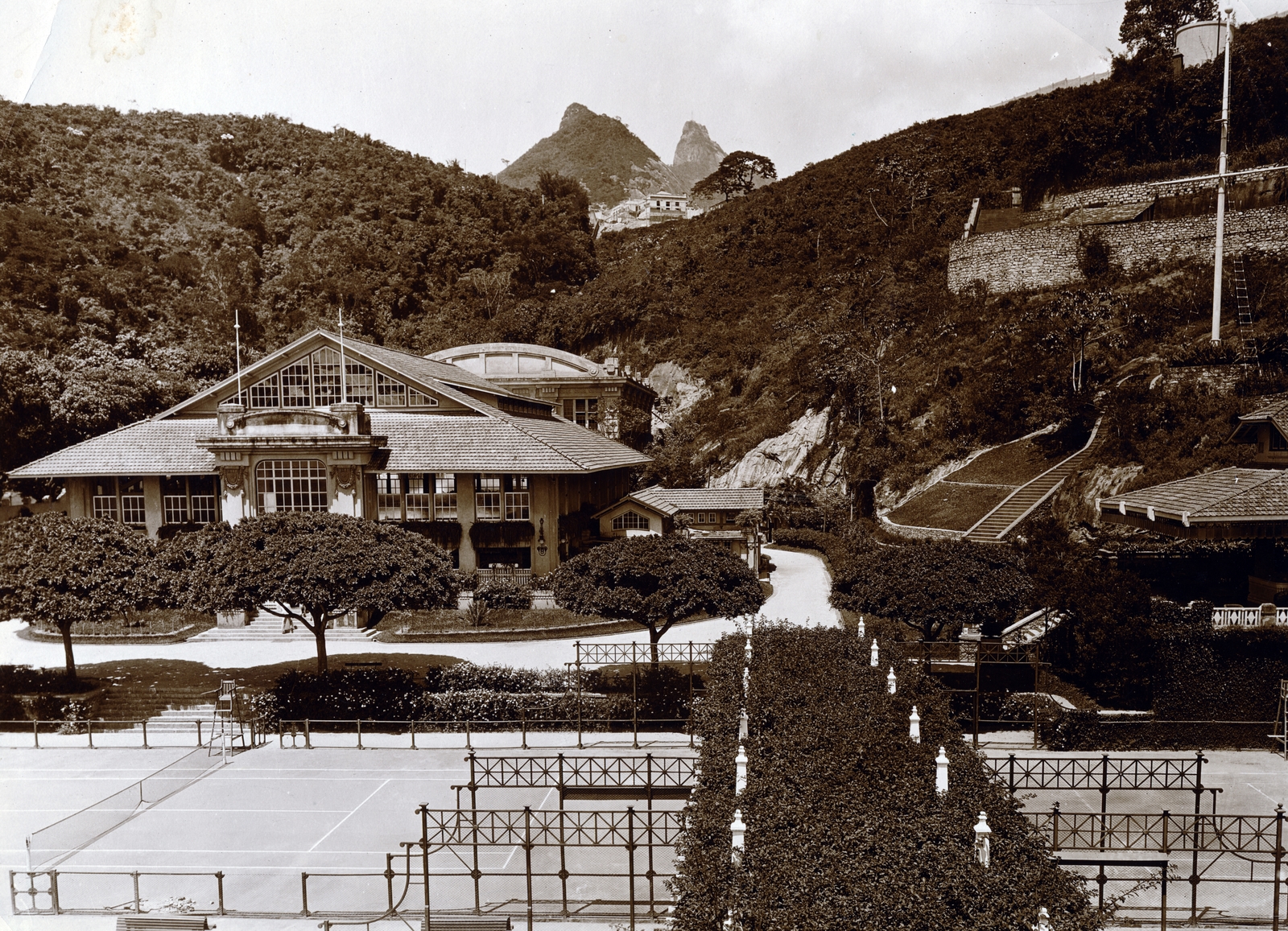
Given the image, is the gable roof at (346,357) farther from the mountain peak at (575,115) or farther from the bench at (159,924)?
the mountain peak at (575,115)

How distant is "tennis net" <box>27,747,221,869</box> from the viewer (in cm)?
1622

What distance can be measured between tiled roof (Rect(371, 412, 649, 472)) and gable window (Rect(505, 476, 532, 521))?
1506 mm

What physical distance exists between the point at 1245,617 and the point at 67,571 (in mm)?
34438

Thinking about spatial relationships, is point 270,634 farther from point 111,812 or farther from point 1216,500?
point 1216,500

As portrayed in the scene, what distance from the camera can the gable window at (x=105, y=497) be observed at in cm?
3812

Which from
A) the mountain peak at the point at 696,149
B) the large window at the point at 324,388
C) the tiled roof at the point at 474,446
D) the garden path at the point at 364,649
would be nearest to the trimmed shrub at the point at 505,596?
the garden path at the point at 364,649

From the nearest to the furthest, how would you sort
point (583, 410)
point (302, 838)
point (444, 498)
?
point (302, 838) < point (444, 498) < point (583, 410)

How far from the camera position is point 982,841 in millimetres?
9172

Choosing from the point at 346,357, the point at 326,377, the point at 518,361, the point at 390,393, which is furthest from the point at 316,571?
the point at 518,361

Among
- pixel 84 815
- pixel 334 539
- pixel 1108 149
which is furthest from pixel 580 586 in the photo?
pixel 1108 149

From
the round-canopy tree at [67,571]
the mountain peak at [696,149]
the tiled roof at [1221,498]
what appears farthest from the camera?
the mountain peak at [696,149]

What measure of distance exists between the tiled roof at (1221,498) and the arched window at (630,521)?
839 inches

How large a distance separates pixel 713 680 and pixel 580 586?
8.40 m

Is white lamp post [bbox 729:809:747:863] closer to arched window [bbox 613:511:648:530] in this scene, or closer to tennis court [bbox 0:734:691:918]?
tennis court [bbox 0:734:691:918]
